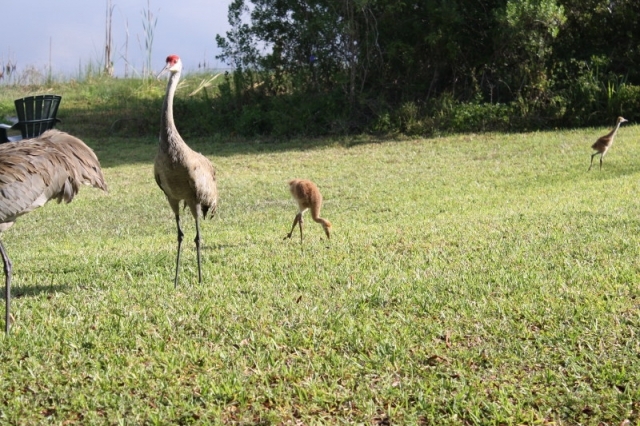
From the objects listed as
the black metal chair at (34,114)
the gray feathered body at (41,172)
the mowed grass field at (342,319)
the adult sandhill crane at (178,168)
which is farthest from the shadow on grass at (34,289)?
the black metal chair at (34,114)

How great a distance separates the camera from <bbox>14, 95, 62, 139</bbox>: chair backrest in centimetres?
1337

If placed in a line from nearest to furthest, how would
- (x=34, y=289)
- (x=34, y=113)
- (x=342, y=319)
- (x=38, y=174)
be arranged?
(x=342, y=319), (x=38, y=174), (x=34, y=289), (x=34, y=113)

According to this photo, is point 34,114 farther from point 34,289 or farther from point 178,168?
point 178,168

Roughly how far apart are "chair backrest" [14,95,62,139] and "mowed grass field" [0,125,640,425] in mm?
3849

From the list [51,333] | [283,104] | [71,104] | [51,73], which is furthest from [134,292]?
[51,73]

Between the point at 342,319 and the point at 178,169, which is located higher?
the point at 178,169

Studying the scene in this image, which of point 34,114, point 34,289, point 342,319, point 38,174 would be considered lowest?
point 34,289

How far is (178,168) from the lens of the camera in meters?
6.29

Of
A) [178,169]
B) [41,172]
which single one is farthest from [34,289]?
[178,169]

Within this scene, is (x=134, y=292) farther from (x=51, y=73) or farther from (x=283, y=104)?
(x=51, y=73)

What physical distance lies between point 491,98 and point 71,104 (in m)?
12.0

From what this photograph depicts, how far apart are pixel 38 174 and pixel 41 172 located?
31 mm

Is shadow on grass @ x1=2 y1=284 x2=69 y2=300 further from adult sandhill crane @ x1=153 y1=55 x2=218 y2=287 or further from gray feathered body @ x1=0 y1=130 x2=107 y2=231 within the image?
adult sandhill crane @ x1=153 y1=55 x2=218 y2=287

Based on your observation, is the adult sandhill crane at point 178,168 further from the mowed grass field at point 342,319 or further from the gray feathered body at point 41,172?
the mowed grass field at point 342,319
